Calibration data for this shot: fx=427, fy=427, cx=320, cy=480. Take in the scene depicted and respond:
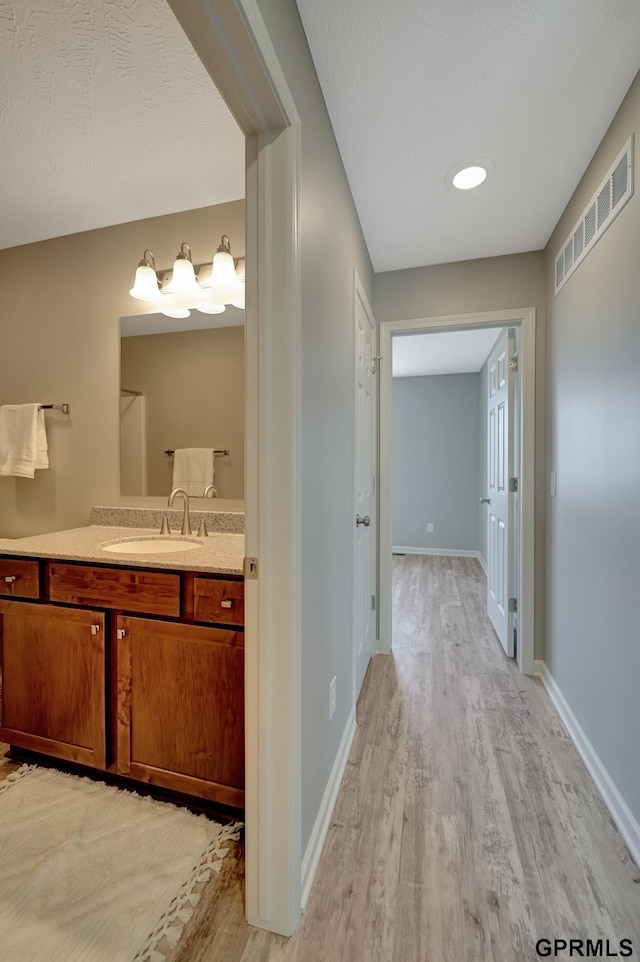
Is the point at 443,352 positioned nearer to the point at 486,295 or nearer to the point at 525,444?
Answer: the point at 486,295

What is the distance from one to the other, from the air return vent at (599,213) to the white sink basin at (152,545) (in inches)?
77.0

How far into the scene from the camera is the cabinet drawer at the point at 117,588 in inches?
54.4

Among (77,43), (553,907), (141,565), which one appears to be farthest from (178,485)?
(553,907)

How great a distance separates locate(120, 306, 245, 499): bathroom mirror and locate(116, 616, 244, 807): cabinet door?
0.78 meters

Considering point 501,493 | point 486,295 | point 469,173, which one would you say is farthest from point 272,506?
point 501,493

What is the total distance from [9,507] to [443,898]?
8.46 ft

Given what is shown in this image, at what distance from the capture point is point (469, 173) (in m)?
1.75

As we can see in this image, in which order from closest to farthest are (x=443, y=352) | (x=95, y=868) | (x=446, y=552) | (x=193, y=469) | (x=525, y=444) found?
1. (x=95, y=868)
2. (x=193, y=469)
3. (x=525, y=444)
4. (x=443, y=352)
5. (x=446, y=552)

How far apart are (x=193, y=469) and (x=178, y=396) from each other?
1.18 ft

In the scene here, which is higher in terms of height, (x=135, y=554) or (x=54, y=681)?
(x=135, y=554)

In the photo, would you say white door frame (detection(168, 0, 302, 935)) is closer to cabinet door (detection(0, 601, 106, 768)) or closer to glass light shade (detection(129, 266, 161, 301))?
cabinet door (detection(0, 601, 106, 768))

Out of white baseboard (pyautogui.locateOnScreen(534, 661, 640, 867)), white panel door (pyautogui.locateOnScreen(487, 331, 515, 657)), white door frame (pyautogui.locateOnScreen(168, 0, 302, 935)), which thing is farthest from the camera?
white panel door (pyautogui.locateOnScreen(487, 331, 515, 657))

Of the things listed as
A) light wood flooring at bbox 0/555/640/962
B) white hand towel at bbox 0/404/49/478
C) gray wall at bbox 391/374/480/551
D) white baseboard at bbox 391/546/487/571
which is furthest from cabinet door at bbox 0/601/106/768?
white baseboard at bbox 391/546/487/571

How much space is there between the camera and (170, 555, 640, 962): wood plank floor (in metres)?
1.03
